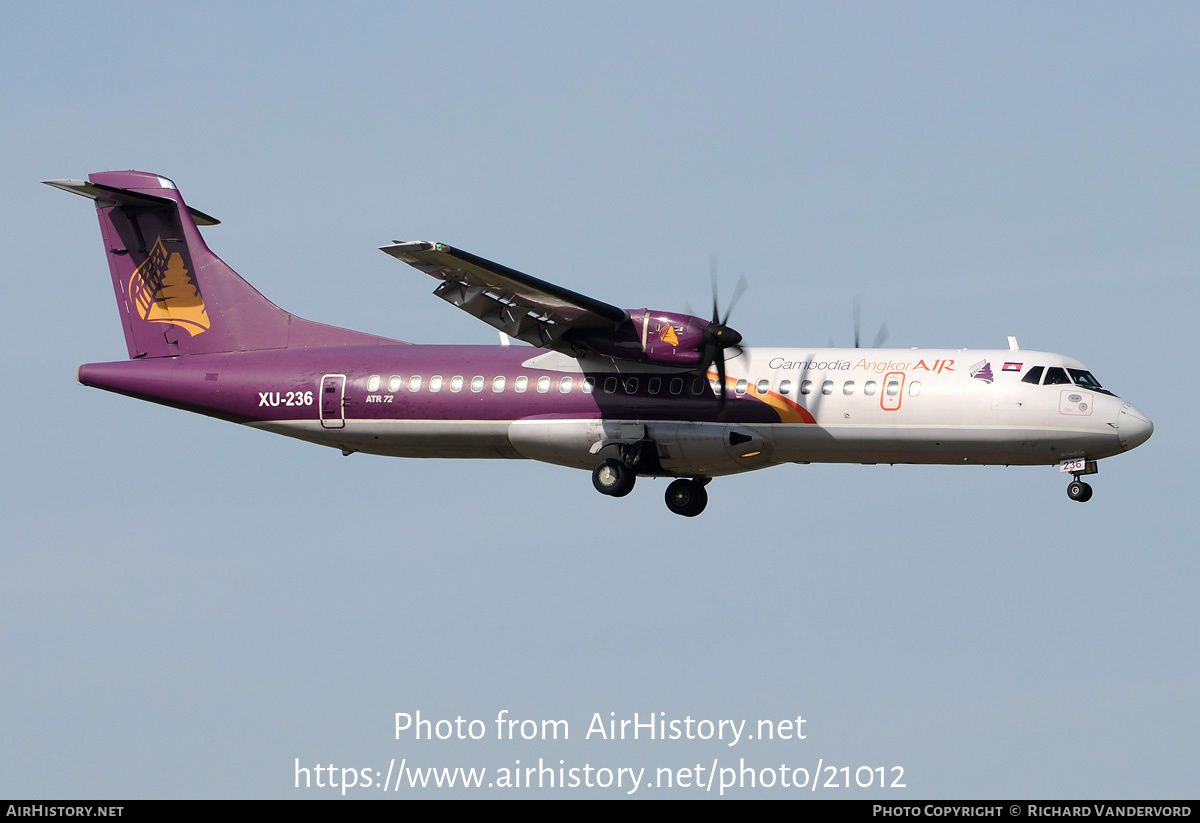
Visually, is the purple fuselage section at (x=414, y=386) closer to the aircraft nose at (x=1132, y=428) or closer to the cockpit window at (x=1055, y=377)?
the cockpit window at (x=1055, y=377)

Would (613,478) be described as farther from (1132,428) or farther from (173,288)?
(173,288)

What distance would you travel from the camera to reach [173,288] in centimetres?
2947

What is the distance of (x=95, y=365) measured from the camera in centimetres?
2888

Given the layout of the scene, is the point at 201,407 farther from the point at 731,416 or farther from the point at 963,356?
the point at 963,356

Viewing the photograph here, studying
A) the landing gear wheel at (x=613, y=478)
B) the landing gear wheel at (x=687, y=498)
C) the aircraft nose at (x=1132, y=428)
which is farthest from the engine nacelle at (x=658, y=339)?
the aircraft nose at (x=1132, y=428)

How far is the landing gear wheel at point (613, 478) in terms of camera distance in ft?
85.1

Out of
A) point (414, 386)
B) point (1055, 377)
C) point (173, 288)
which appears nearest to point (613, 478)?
point (414, 386)

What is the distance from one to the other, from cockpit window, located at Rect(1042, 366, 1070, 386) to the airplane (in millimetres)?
23

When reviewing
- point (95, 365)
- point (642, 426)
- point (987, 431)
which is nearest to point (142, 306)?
point (95, 365)

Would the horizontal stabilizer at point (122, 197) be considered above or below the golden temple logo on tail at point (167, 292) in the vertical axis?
above

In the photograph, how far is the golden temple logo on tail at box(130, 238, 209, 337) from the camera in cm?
2930

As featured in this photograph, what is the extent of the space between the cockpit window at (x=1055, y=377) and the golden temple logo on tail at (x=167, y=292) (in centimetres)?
1504

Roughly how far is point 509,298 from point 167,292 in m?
7.80

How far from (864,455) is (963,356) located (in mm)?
2227
